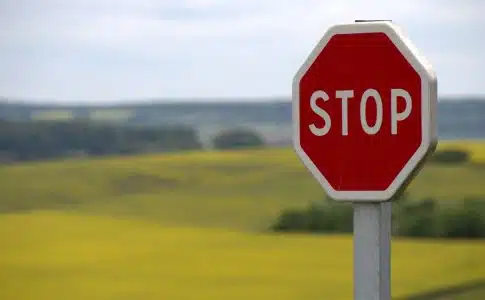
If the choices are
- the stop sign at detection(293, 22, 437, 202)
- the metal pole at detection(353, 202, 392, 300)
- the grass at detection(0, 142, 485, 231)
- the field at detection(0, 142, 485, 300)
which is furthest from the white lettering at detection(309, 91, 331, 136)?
the grass at detection(0, 142, 485, 231)

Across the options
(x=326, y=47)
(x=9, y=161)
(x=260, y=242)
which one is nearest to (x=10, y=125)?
(x=9, y=161)

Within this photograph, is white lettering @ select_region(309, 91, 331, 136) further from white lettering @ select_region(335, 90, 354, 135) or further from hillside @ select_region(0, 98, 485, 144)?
hillside @ select_region(0, 98, 485, 144)

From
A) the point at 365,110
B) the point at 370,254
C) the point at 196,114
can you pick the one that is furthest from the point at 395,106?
the point at 196,114

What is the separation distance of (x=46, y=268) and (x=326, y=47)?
20.0 ft

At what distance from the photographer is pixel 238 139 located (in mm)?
7477

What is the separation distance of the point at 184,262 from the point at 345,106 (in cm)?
631

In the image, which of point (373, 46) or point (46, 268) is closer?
point (373, 46)

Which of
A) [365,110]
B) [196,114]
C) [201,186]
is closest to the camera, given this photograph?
[365,110]

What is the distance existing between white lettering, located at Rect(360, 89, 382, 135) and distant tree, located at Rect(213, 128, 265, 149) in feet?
18.6

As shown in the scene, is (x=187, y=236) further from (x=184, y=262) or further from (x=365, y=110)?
(x=365, y=110)

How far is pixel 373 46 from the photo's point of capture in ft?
4.95

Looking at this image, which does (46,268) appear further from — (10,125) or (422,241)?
(422,241)

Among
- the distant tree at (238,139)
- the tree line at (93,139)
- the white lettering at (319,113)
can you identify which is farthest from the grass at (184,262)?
the white lettering at (319,113)

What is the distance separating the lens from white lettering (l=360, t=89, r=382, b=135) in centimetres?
146
